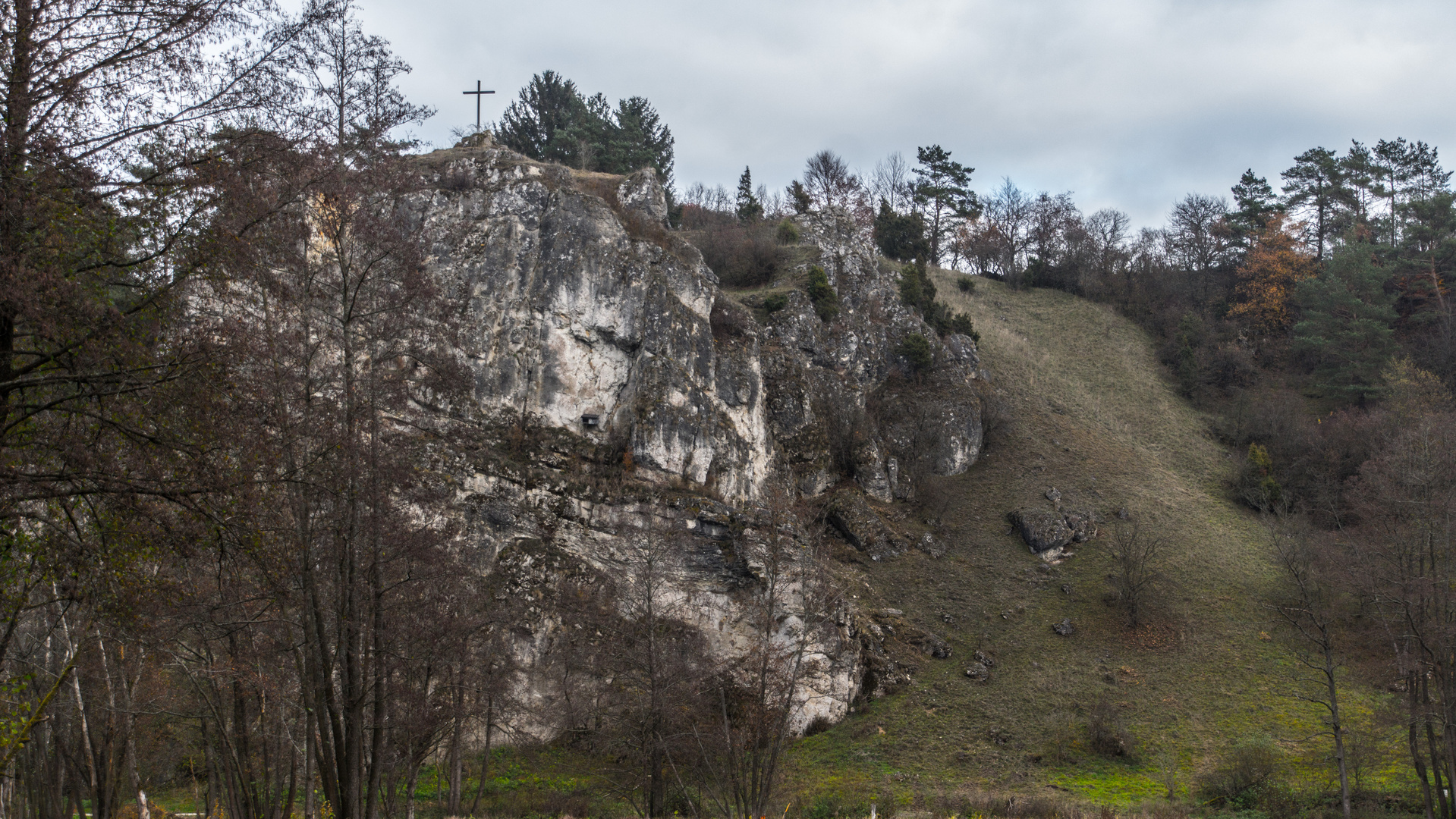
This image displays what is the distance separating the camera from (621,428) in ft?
90.8

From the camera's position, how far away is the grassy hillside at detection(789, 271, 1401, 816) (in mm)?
22484

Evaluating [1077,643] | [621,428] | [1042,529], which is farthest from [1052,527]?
[621,428]

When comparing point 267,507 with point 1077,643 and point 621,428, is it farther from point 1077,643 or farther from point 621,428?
point 1077,643

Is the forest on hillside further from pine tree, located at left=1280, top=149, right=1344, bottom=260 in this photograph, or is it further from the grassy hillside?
pine tree, located at left=1280, top=149, right=1344, bottom=260

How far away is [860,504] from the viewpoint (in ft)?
108

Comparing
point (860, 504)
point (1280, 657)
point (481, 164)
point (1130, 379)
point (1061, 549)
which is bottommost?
point (1280, 657)

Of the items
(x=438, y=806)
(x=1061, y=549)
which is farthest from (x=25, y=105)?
(x=1061, y=549)

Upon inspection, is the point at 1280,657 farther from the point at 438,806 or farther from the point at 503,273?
the point at 503,273

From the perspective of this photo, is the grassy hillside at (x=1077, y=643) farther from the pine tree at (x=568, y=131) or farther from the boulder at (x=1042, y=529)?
the pine tree at (x=568, y=131)

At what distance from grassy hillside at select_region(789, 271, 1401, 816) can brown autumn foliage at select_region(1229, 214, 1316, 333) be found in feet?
37.3

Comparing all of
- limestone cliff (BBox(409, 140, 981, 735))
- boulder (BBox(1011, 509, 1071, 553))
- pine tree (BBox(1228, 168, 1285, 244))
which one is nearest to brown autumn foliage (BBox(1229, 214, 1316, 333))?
pine tree (BBox(1228, 168, 1285, 244))

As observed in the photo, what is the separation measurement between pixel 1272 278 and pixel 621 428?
45321mm

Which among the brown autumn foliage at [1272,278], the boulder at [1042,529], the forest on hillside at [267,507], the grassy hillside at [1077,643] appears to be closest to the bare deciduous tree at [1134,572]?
the grassy hillside at [1077,643]

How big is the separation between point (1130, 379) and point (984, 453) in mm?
15321
